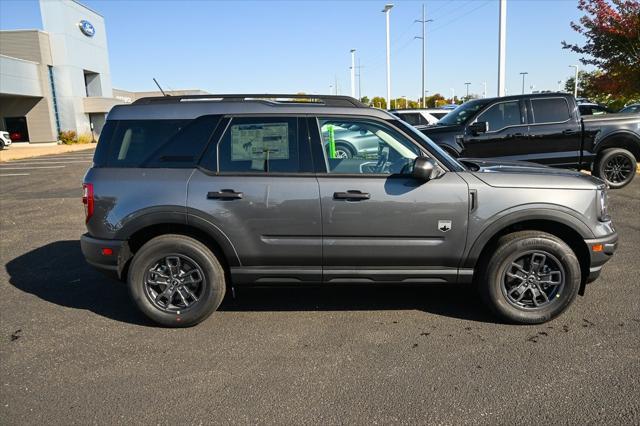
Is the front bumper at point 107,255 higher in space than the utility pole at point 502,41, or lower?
lower

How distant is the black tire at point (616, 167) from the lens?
952 centimetres

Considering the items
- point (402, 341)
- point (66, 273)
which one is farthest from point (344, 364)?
point (66, 273)

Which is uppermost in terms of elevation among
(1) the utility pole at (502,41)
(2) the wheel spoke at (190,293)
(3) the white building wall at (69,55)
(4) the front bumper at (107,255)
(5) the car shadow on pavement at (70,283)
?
(3) the white building wall at (69,55)

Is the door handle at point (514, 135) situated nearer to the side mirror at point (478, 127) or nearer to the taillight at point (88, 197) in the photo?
the side mirror at point (478, 127)

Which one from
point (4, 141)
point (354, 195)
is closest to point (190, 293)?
point (354, 195)

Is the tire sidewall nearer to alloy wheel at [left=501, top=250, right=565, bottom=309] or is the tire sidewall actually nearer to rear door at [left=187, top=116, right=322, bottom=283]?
alloy wheel at [left=501, top=250, right=565, bottom=309]

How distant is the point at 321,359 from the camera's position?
11.4ft

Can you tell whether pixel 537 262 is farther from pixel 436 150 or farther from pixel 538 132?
pixel 538 132

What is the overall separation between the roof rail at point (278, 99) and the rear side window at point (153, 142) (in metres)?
0.28

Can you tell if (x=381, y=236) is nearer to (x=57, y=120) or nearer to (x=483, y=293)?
(x=483, y=293)

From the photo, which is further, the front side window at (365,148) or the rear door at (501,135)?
the rear door at (501,135)

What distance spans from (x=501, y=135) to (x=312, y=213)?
6.43 meters

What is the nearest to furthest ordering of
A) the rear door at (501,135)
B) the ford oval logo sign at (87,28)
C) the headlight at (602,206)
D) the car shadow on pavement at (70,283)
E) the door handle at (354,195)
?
the door handle at (354,195) → the headlight at (602,206) → the car shadow on pavement at (70,283) → the rear door at (501,135) → the ford oval logo sign at (87,28)

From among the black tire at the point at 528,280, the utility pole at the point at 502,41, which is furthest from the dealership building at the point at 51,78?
the black tire at the point at 528,280
